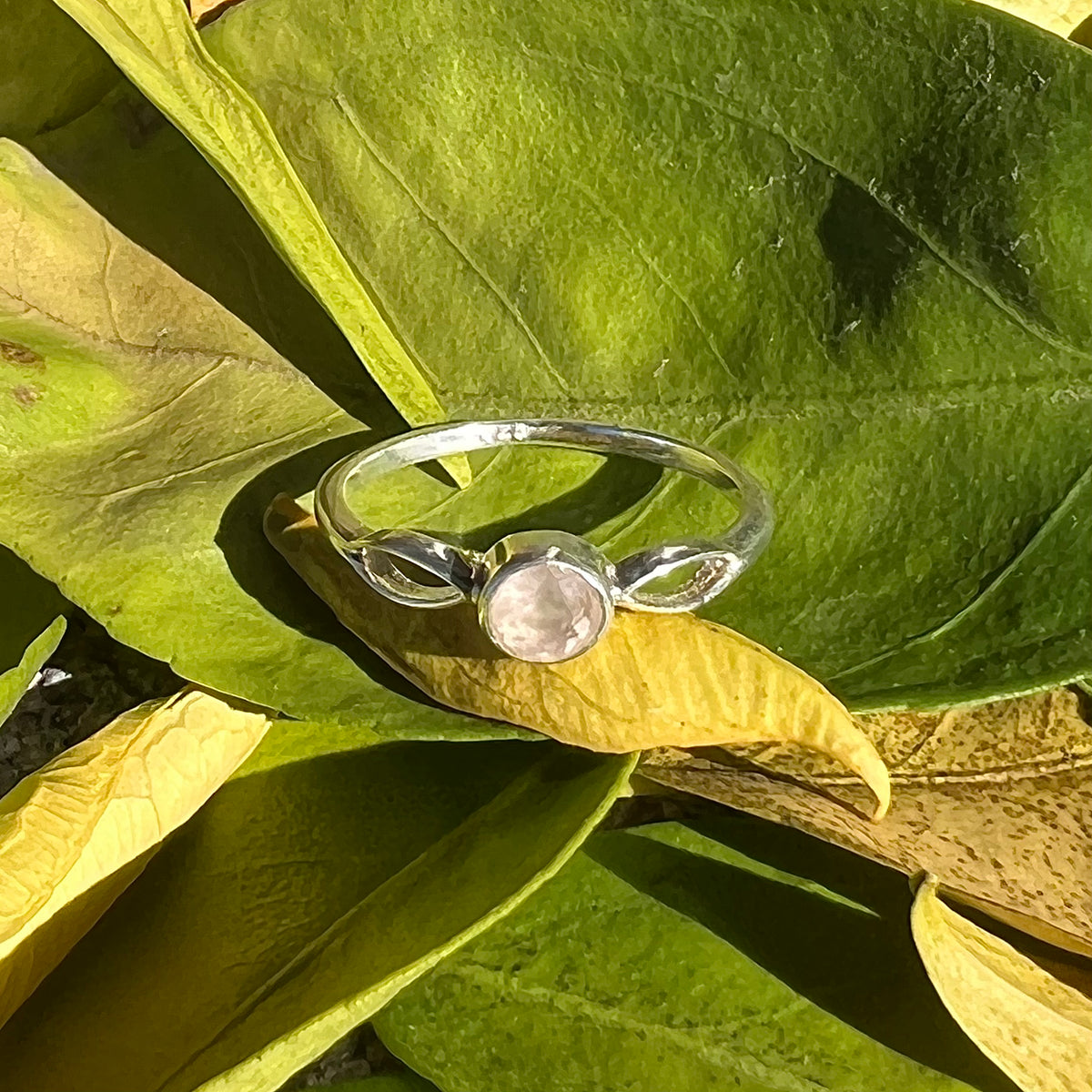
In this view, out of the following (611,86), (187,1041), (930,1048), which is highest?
(611,86)

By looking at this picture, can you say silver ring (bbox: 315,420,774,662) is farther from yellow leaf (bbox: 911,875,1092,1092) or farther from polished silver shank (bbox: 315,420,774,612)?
yellow leaf (bbox: 911,875,1092,1092)

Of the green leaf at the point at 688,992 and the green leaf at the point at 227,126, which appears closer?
the green leaf at the point at 227,126

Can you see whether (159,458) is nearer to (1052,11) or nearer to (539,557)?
(539,557)

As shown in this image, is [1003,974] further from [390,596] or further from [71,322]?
[71,322]

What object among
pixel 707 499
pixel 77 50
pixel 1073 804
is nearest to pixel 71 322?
pixel 77 50

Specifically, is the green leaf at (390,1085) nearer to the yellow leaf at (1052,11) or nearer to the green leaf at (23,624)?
the green leaf at (23,624)

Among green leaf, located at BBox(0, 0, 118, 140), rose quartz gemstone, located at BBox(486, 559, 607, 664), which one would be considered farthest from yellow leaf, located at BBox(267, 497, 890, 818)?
green leaf, located at BBox(0, 0, 118, 140)

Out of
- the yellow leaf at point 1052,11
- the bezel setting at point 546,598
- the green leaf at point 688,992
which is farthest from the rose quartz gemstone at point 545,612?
the yellow leaf at point 1052,11
